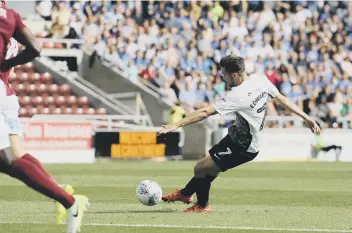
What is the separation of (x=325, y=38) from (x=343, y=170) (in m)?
11.8

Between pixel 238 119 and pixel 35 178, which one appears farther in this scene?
pixel 238 119

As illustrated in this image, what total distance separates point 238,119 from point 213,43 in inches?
819

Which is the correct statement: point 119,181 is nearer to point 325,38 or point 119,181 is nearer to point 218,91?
point 218,91

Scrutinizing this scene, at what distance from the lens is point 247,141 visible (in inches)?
478

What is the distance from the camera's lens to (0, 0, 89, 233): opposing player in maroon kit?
8625 mm

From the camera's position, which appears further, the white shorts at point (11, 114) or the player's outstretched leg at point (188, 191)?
the player's outstretched leg at point (188, 191)

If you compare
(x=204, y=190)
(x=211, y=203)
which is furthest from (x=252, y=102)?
(x=211, y=203)

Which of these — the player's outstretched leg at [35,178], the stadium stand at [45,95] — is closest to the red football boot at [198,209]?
the player's outstretched leg at [35,178]

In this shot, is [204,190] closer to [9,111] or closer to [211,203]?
[211,203]

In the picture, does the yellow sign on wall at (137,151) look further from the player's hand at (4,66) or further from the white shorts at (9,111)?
the player's hand at (4,66)

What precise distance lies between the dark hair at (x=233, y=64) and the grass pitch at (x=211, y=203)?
162 centimetres

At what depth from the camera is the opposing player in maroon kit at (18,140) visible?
8.62 meters

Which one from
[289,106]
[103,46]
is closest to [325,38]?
[103,46]

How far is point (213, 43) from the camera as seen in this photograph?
108 ft
